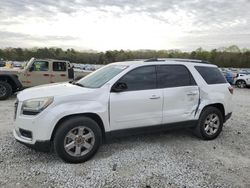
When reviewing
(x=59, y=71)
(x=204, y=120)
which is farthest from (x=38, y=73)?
(x=204, y=120)

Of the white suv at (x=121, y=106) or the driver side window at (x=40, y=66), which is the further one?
the driver side window at (x=40, y=66)

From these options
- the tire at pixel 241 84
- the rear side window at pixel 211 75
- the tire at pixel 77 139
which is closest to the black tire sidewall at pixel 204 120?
the rear side window at pixel 211 75

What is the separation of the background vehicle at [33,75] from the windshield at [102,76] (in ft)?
17.0

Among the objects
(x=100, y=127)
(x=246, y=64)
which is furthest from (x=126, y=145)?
(x=246, y=64)

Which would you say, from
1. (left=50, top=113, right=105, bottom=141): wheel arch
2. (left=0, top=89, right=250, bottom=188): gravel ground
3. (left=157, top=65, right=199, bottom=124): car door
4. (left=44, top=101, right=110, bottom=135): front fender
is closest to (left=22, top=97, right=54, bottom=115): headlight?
(left=44, top=101, right=110, bottom=135): front fender

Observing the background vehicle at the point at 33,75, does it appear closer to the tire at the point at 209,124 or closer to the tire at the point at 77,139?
the tire at the point at 209,124

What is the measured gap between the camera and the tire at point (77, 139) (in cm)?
388

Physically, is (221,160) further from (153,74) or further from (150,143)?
(153,74)

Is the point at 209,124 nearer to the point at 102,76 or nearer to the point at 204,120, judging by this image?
the point at 204,120

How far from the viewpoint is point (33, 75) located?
1134 cm

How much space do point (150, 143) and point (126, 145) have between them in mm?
504

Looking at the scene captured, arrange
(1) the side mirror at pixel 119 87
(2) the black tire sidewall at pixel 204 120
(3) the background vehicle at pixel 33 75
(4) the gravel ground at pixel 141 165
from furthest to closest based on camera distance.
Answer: (3) the background vehicle at pixel 33 75
(2) the black tire sidewall at pixel 204 120
(1) the side mirror at pixel 119 87
(4) the gravel ground at pixel 141 165

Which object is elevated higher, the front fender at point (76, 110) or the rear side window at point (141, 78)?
the rear side window at point (141, 78)

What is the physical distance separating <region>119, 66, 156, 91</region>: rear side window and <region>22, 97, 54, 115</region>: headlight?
130cm
